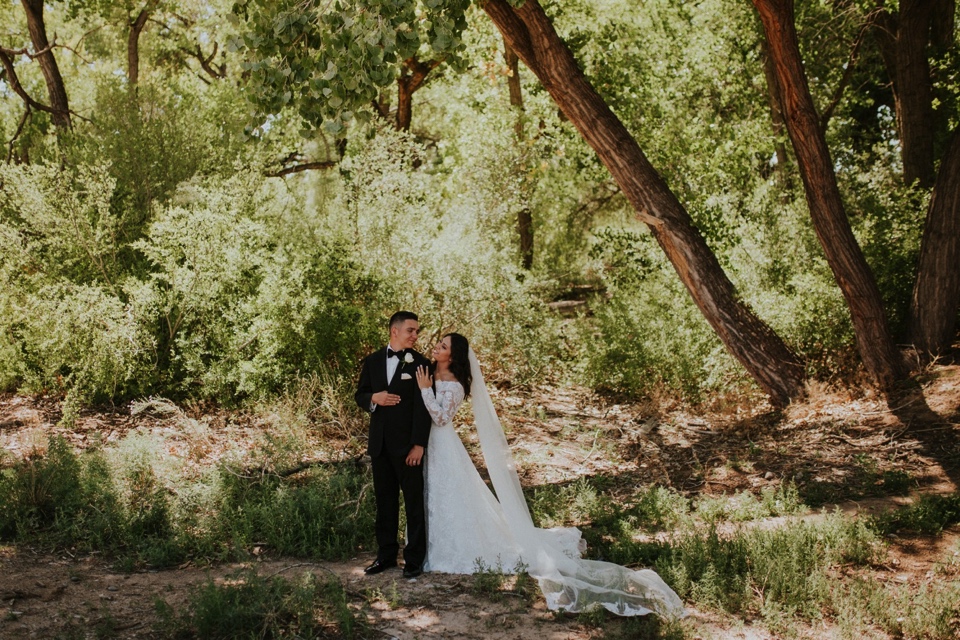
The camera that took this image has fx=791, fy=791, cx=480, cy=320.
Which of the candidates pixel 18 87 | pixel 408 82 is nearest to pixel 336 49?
pixel 18 87

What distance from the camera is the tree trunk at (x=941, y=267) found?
8977mm

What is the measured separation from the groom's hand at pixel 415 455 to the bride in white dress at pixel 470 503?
184mm

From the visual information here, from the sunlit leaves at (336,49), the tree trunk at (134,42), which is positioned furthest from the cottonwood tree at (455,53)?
the tree trunk at (134,42)

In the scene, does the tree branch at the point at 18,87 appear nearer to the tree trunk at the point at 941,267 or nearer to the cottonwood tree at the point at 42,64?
the cottonwood tree at the point at 42,64

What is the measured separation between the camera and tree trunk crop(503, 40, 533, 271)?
50.4 ft

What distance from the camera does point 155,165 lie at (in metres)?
11.5

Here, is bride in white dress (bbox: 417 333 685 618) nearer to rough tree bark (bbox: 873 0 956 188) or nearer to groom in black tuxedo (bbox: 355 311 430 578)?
groom in black tuxedo (bbox: 355 311 430 578)

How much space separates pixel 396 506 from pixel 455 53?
11.7 ft

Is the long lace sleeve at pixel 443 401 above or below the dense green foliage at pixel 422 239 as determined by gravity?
below

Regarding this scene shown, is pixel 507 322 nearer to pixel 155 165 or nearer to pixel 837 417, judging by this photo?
pixel 837 417

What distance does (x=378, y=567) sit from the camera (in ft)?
18.4

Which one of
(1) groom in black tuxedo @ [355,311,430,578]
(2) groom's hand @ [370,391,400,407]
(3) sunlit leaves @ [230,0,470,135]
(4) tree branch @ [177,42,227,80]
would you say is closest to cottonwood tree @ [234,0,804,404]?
(3) sunlit leaves @ [230,0,470,135]

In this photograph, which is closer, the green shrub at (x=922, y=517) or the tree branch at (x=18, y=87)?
the green shrub at (x=922, y=517)

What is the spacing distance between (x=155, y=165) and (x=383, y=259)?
383 centimetres
